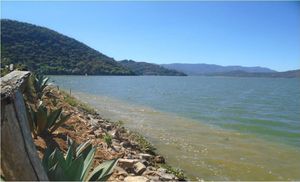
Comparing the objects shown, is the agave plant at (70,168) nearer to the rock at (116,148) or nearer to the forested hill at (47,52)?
the rock at (116,148)

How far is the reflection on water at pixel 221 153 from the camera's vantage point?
952 centimetres

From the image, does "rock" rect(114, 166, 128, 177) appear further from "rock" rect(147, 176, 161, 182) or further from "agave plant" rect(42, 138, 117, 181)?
"agave plant" rect(42, 138, 117, 181)

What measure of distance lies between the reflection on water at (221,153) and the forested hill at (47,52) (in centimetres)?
5045

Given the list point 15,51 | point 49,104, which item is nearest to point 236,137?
point 49,104

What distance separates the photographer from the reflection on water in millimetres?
9516

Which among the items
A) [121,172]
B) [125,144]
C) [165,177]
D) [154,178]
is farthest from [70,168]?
[125,144]

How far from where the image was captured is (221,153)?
37.8 feet

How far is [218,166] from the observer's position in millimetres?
9953

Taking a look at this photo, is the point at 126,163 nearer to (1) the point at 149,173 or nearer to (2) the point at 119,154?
(1) the point at 149,173

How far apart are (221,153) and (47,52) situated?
312 ft

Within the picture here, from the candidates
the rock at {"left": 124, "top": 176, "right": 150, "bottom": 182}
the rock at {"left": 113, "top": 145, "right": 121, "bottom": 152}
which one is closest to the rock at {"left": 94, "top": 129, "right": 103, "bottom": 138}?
the rock at {"left": 113, "top": 145, "right": 121, "bottom": 152}

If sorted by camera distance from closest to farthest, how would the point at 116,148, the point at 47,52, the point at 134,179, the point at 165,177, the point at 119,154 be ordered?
1. the point at 134,179
2. the point at 165,177
3. the point at 119,154
4. the point at 116,148
5. the point at 47,52

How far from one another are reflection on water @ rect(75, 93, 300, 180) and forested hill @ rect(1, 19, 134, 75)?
166 ft

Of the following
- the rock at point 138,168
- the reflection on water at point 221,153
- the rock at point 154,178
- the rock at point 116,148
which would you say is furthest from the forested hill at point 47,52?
the rock at point 154,178
